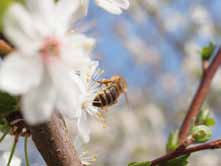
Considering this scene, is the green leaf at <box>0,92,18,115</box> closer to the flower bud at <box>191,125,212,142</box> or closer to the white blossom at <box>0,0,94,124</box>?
the white blossom at <box>0,0,94,124</box>

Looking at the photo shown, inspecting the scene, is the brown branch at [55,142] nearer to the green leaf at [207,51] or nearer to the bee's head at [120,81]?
the bee's head at [120,81]

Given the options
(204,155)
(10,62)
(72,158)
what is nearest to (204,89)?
(72,158)

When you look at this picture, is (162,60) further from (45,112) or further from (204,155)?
(45,112)

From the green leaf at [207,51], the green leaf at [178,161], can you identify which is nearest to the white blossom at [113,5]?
the green leaf at [178,161]

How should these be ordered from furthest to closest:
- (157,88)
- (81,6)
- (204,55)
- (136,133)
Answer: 1. (157,88)
2. (136,133)
3. (204,55)
4. (81,6)

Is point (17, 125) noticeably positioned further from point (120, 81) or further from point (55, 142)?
point (120, 81)

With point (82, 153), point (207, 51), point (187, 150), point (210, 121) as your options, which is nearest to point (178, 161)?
point (187, 150)
